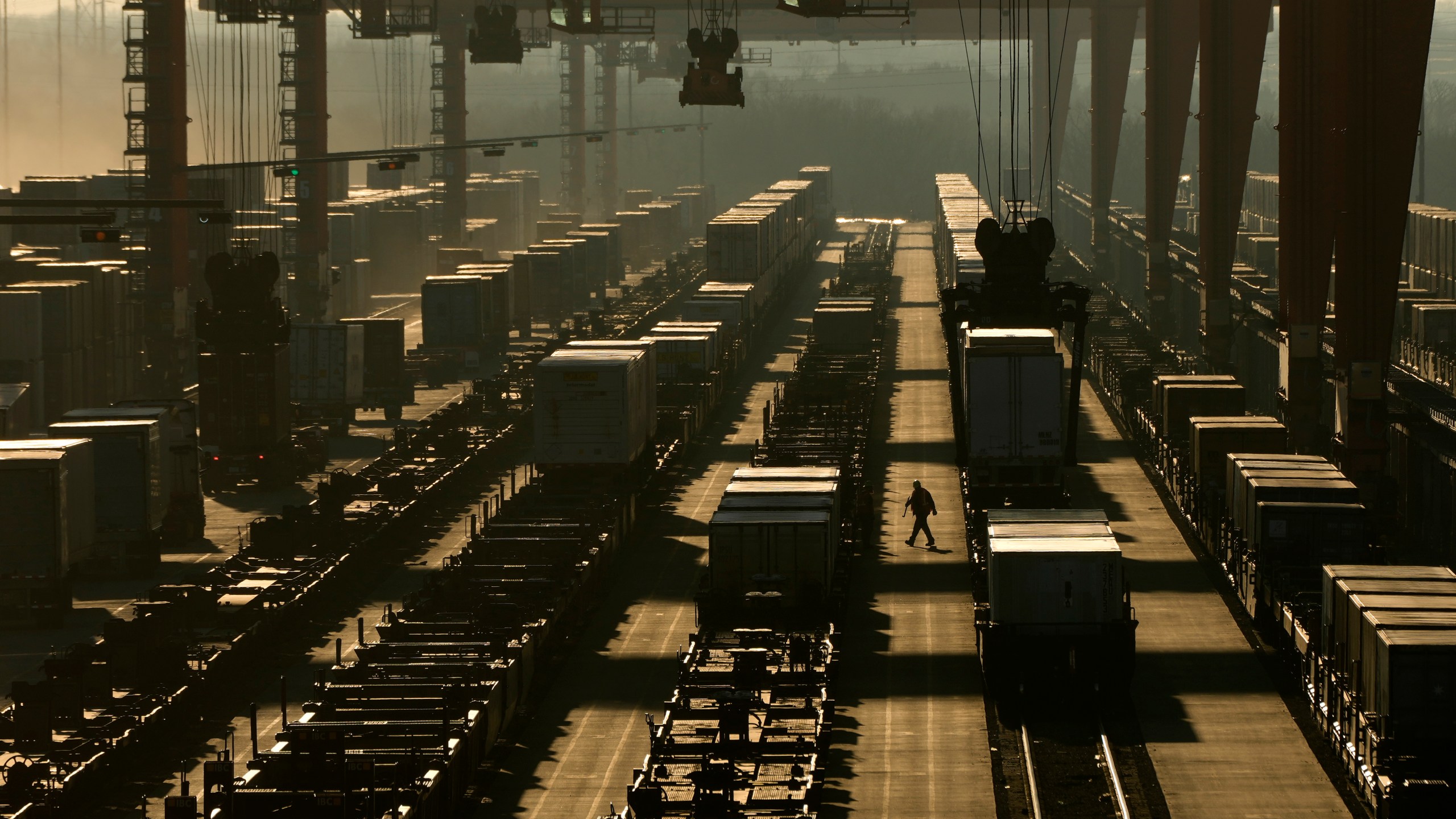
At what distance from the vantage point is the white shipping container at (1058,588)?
1073 inches

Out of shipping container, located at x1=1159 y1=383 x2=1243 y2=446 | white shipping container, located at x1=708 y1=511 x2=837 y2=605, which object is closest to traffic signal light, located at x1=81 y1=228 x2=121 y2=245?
white shipping container, located at x1=708 y1=511 x2=837 y2=605

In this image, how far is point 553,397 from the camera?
4191 centimetres

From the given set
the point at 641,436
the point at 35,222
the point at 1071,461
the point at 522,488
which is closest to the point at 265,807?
the point at 35,222

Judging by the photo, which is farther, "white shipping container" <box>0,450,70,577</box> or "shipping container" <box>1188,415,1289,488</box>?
"shipping container" <box>1188,415,1289,488</box>

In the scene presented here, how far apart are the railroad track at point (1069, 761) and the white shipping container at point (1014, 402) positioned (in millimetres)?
11715

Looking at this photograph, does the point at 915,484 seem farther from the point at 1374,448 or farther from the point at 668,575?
the point at 1374,448

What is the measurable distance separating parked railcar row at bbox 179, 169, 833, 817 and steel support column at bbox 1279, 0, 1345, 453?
14.4 meters

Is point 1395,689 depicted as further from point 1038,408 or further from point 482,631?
point 1038,408

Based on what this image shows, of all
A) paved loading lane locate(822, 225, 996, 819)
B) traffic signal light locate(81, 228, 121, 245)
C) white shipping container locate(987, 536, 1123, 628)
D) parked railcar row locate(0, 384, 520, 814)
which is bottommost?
paved loading lane locate(822, 225, 996, 819)

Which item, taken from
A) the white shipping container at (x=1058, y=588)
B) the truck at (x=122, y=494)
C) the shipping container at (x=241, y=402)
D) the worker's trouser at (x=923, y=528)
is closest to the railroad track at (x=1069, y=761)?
the white shipping container at (x=1058, y=588)

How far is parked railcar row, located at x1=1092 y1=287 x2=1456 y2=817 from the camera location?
22.2 metres

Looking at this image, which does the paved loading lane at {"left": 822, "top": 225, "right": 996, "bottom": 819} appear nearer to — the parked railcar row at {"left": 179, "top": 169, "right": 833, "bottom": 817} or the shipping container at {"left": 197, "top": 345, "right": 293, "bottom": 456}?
the parked railcar row at {"left": 179, "top": 169, "right": 833, "bottom": 817}

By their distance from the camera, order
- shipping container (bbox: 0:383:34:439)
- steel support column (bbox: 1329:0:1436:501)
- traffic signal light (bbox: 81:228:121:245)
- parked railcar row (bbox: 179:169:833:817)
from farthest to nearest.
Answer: shipping container (bbox: 0:383:34:439) → steel support column (bbox: 1329:0:1436:501) → traffic signal light (bbox: 81:228:121:245) → parked railcar row (bbox: 179:169:833:817)

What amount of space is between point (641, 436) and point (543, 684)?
1559 centimetres
